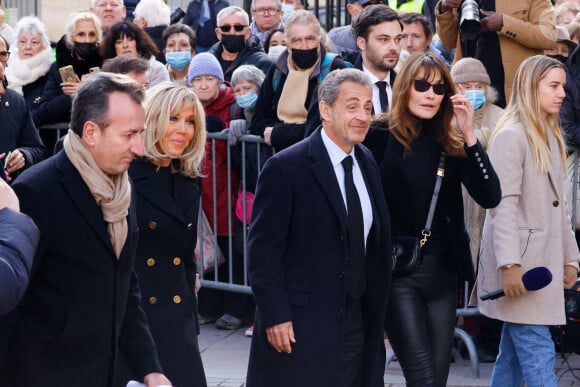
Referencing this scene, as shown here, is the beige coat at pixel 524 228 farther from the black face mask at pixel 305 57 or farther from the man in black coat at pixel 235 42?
the man in black coat at pixel 235 42

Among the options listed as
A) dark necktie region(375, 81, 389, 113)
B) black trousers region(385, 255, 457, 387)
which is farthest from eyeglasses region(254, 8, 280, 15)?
black trousers region(385, 255, 457, 387)

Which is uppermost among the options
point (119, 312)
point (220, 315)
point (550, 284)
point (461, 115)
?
point (461, 115)

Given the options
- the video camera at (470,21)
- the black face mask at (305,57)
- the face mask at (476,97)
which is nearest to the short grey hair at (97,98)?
the black face mask at (305,57)

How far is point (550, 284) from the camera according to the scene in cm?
684

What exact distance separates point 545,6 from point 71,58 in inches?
148

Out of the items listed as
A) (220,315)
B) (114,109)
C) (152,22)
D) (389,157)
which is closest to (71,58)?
(152,22)

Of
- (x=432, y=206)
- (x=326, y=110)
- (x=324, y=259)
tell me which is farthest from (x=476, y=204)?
(x=324, y=259)

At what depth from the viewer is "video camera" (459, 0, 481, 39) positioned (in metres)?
8.48

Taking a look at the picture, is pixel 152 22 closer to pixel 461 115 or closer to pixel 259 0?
pixel 259 0

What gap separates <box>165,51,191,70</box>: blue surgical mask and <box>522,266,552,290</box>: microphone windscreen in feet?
14.8

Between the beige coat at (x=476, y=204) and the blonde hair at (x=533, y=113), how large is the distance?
1055 mm

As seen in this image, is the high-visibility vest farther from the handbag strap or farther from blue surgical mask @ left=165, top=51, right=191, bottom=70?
the handbag strap

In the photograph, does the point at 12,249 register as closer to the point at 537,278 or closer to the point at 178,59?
the point at 537,278

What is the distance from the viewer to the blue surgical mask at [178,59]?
406 inches
